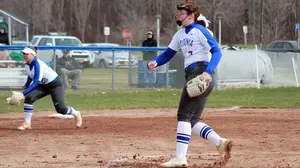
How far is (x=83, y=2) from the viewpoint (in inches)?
2260

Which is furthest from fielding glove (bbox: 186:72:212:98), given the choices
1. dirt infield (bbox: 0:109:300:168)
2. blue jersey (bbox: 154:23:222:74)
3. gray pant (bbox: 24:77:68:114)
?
gray pant (bbox: 24:77:68:114)

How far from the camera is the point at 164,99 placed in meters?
19.3

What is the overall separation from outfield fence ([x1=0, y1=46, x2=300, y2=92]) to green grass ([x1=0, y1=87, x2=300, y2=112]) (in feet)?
2.66

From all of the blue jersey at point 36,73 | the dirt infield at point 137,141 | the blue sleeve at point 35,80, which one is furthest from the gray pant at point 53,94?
the blue sleeve at point 35,80

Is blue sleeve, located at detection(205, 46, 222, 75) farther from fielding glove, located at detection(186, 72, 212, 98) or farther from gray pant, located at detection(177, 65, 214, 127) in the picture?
gray pant, located at detection(177, 65, 214, 127)

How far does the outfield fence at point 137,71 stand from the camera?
69.8 feet

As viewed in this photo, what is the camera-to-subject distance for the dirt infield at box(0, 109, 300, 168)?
8.99m

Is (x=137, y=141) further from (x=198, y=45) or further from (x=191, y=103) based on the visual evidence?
(x=198, y=45)

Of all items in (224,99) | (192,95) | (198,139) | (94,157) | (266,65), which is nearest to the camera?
(192,95)

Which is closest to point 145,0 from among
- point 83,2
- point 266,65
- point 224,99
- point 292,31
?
point 83,2

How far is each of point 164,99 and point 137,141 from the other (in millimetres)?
8334

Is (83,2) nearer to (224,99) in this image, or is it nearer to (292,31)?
(292,31)

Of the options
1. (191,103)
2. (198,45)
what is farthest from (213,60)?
(191,103)

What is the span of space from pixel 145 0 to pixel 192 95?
4800cm
